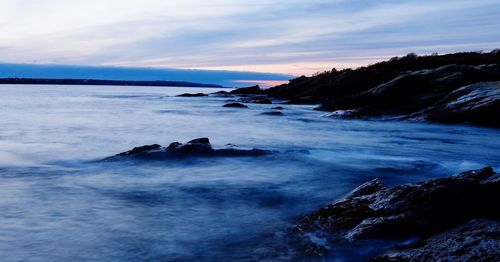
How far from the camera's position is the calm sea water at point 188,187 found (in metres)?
5.98

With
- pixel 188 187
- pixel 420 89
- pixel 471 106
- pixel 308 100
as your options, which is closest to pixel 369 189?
pixel 188 187

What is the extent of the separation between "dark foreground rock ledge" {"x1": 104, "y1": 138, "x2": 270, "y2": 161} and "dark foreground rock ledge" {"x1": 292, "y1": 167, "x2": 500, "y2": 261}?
639cm

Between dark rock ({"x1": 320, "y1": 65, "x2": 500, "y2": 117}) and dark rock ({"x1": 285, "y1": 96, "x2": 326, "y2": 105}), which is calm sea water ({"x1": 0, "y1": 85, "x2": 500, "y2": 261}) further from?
dark rock ({"x1": 285, "y1": 96, "x2": 326, "y2": 105})

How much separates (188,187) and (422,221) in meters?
5.24

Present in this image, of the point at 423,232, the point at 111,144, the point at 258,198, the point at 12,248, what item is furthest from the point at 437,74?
the point at 12,248

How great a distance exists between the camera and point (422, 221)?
5.68 metres

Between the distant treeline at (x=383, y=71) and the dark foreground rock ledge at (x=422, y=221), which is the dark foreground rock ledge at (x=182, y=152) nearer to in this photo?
the dark foreground rock ledge at (x=422, y=221)

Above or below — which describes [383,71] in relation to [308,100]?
above

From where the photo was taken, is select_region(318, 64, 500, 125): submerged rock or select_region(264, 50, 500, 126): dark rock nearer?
select_region(318, 64, 500, 125): submerged rock

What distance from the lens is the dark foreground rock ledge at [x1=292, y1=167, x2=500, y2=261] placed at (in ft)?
15.7

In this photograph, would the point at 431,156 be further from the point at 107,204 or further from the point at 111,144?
the point at 111,144

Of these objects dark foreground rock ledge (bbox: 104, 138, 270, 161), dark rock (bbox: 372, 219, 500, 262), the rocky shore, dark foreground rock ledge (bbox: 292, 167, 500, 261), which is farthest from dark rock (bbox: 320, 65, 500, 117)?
dark rock (bbox: 372, 219, 500, 262)

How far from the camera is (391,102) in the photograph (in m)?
27.7

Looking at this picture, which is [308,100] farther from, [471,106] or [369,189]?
[369,189]
